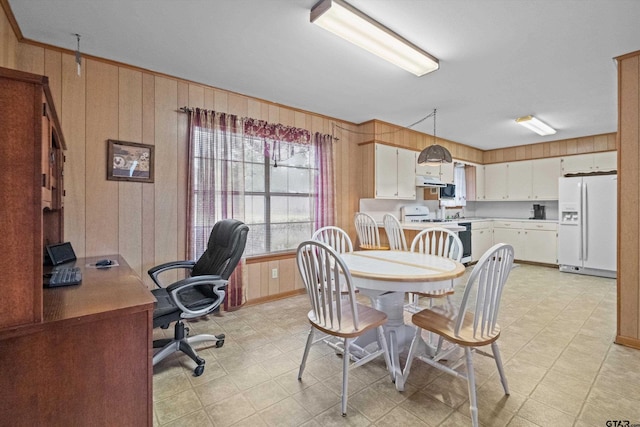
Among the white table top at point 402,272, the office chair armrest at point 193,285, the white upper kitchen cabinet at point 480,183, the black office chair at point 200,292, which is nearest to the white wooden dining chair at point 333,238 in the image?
the white table top at point 402,272

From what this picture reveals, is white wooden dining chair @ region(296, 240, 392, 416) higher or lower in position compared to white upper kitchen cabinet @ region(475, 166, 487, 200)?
lower

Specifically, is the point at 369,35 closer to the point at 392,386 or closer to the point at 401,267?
the point at 401,267


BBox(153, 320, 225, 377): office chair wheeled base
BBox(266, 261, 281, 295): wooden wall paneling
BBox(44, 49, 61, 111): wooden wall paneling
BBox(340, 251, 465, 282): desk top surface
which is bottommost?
BBox(153, 320, 225, 377): office chair wheeled base

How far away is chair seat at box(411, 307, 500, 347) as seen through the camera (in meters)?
1.61

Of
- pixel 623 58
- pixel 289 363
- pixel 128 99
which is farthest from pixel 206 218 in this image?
pixel 623 58

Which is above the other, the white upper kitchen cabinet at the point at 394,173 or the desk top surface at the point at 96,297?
the white upper kitchen cabinet at the point at 394,173

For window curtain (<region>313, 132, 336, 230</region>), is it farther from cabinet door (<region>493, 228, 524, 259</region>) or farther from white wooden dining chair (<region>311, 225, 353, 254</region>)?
cabinet door (<region>493, 228, 524, 259</region>)

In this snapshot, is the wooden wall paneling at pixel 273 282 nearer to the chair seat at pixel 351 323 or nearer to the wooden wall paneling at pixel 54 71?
the chair seat at pixel 351 323

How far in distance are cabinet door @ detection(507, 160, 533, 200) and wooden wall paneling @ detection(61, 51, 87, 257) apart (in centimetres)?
712

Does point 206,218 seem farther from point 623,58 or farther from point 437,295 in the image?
point 623,58

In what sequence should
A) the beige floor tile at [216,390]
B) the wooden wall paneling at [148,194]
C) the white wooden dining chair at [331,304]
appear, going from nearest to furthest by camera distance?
the white wooden dining chair at [331,304] < the beige floor tile at [216,390] < the wooden wall paneling at [148,194]

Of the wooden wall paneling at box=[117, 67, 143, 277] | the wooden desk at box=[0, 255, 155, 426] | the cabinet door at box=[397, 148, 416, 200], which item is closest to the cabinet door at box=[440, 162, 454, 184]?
the cabinet door at box=[397, 148, 416, 200]

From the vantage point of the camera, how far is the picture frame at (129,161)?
2656 millimetres

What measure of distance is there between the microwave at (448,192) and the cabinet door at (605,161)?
7.75 ft
